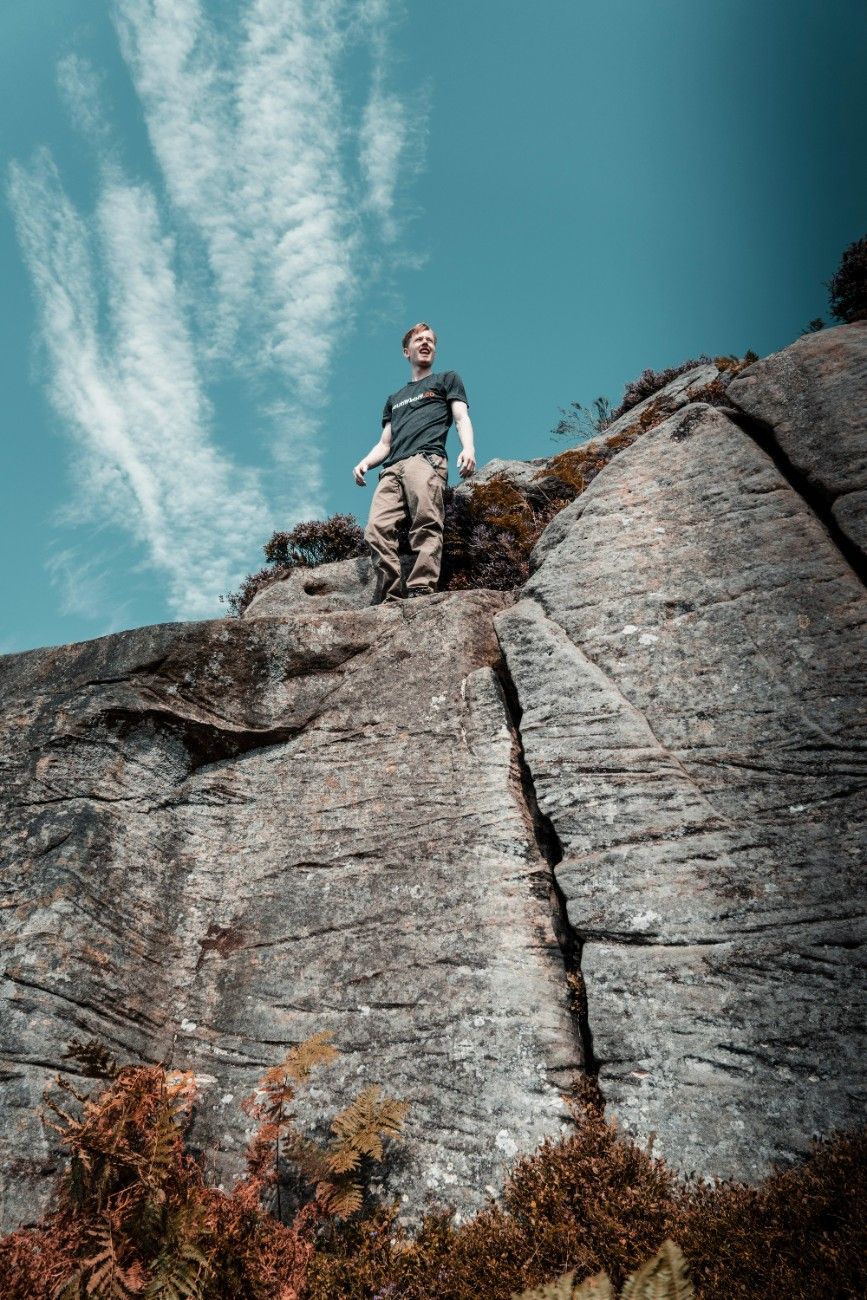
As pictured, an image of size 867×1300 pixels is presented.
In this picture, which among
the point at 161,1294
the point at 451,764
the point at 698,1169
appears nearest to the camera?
the point at 161,1294

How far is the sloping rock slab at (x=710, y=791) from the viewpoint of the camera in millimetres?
4805

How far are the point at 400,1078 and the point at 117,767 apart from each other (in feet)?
13.1

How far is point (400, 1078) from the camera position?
552 centimetres

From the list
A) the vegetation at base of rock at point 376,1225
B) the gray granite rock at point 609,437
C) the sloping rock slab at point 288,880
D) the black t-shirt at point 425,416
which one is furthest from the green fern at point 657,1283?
the gray granite rock at point 609,437

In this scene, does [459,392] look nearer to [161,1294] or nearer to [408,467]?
[408,467]

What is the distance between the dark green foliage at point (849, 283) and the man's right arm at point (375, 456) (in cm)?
843

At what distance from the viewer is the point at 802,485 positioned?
7.61 meters

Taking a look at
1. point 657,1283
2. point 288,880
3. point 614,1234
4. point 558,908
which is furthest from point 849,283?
point 657,1283

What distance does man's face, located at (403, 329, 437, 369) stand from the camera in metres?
11.4

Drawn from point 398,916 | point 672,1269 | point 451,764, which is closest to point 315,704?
point 451,764

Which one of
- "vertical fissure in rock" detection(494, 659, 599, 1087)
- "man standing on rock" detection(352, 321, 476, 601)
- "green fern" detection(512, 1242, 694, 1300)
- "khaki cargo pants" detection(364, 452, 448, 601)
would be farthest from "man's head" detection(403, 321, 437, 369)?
"green fern" detection(512, 1242, 694, 1300)

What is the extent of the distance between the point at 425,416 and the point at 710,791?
22.5 ft

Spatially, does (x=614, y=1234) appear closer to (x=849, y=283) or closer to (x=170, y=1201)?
(x=170, y=1201)

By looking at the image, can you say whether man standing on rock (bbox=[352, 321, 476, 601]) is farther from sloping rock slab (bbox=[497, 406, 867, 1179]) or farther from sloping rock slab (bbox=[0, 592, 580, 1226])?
sloping rock slab (bbox=[497, 406, 867, 1179])
